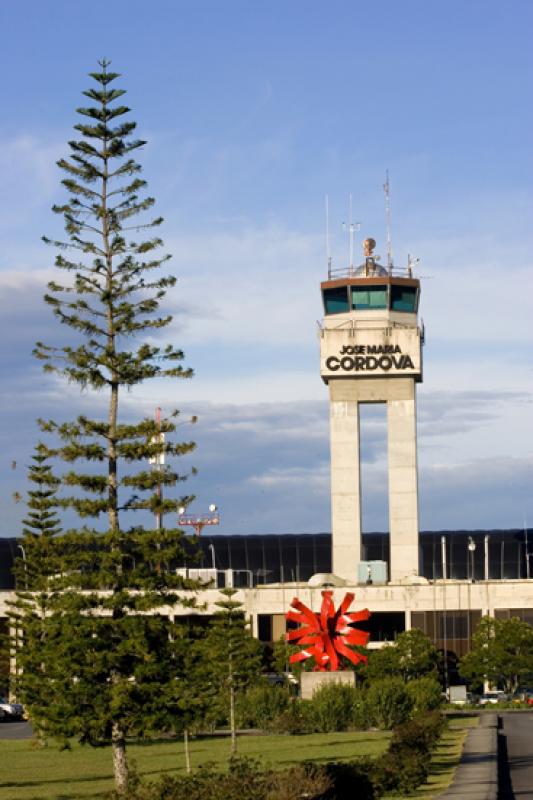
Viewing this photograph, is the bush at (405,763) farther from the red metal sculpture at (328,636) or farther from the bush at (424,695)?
the red metal sculpture at (328,636)

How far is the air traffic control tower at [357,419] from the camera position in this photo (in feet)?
393

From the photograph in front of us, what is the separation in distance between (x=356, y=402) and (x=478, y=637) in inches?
945

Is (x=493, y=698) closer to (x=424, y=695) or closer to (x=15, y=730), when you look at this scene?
(x=424, y=695)

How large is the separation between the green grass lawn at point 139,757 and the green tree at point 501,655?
1728 inches

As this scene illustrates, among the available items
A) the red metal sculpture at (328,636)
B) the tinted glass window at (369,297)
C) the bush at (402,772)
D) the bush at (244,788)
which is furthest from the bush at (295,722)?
the tinted glass window at (369,297)

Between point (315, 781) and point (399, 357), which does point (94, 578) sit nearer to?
point (315, 781)

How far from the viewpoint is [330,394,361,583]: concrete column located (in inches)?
4719

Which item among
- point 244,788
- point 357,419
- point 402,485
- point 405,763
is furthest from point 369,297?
point 244,788

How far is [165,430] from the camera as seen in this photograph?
46250mm

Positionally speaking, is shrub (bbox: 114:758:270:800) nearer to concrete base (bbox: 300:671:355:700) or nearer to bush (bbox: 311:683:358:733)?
bush (bbox: 311:683:358:733)

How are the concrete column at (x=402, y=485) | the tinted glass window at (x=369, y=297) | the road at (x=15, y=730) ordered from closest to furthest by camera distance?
the road at (x=15, y=730), the concrete column at (x=402, y=485), the tinted glass window at (x=369, y=297)

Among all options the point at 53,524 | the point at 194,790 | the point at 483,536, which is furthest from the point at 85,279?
the point at 483,536

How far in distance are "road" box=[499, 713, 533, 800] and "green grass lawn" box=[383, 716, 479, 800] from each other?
5.66 feet

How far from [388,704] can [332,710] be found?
120 inches
